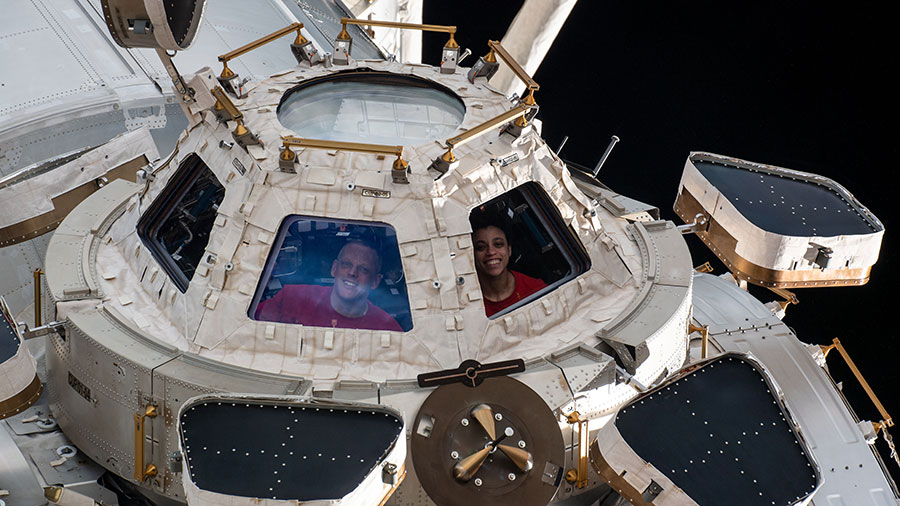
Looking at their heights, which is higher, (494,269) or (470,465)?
(494,269)

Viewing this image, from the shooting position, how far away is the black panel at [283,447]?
607 centimetres

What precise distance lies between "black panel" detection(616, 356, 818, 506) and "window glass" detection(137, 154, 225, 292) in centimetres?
313

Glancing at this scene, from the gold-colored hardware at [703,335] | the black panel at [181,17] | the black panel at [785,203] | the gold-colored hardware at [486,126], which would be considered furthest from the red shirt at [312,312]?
the black panel at [785,203]

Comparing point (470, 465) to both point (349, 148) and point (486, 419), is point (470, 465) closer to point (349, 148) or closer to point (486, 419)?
point (486, 419)

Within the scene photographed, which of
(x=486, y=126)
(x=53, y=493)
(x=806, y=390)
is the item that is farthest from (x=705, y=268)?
(x=53, y=493)

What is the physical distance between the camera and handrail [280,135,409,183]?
7258 mm

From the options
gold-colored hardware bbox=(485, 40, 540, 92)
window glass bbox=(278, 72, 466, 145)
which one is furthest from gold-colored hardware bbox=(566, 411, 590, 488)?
gold-colored hardware bbox=(485, 40, 540, 92)

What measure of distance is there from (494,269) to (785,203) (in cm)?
255

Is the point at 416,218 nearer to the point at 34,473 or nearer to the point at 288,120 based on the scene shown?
the point at 288,120

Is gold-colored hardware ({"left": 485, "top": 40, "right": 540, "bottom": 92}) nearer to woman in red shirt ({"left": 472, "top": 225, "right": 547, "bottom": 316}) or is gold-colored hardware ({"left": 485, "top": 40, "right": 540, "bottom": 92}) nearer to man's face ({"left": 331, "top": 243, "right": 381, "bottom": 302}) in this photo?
woman in red shirt ({"left": 472, "top": 225, "right": 547, "bottom": 316})

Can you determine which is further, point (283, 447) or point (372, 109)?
point (372, 109)

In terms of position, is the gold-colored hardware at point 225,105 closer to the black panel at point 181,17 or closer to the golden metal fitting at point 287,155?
the black panel at point 181,17

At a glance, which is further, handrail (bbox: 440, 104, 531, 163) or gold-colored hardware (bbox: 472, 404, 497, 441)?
handrail (bbox: 440, 104, 531, 163)

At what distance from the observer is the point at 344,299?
290 inches
